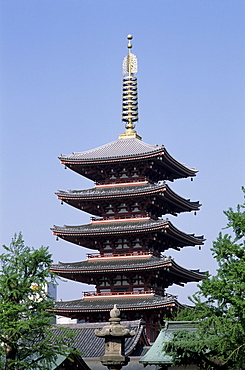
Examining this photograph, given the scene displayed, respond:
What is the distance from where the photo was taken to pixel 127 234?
54844mm

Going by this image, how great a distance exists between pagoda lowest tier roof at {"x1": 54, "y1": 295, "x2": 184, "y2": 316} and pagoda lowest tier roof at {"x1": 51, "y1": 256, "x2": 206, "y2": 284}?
200cm

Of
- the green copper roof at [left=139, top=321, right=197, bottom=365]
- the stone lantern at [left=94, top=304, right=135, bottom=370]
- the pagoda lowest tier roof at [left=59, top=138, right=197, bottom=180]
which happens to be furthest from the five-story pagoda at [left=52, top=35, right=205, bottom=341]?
the stone lantern at [left=94, top=304, right=135, bottom=370]

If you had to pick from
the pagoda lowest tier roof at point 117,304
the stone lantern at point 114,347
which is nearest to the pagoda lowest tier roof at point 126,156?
the pagoda lowest tier roof at point 117,304

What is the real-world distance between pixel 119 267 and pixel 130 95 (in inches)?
679

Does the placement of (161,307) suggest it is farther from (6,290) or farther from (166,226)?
(6,290)

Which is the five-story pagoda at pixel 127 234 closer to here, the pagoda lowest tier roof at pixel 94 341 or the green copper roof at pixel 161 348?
the pagoda lowest tier roof at pixel 94 341

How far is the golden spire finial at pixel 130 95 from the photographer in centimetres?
6216

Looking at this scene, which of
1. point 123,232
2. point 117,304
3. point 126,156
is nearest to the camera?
point 117,304

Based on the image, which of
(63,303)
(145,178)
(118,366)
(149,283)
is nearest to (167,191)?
(145,178)

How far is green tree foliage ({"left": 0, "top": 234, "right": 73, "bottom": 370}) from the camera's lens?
1196 inches

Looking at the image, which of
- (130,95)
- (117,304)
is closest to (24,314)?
(117,304)

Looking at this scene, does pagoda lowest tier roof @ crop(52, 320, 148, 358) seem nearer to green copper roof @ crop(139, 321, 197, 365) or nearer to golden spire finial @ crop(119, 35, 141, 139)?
green copper roof @ crop(139, 321, 197, 365)

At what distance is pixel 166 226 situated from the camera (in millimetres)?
53625

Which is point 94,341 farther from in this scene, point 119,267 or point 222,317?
point 222,317
